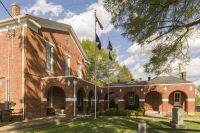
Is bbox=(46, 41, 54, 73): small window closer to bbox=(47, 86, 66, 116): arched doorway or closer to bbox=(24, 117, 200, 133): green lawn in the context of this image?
bbox=(47, 86, 66, 116): arched doorway

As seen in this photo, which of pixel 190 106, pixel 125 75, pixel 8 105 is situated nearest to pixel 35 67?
pixel 8 105

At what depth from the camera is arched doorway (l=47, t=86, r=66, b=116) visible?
1551 cm

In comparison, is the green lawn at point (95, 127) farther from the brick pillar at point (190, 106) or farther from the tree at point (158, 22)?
the brick pillar at point (190, 106)

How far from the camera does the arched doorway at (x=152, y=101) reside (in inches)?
933

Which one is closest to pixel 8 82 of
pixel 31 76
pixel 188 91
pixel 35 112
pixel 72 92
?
pixel 31 76

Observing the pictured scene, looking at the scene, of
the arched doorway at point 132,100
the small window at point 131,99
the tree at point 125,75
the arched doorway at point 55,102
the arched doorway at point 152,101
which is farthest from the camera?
the tree at point 125,75

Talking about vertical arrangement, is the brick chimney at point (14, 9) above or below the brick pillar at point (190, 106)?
above

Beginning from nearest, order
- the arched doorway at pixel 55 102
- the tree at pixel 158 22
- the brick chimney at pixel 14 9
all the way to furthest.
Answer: the tree at pixel 158 22
the brick chimney at pixel 14 9
the arched doorway at pixel 55 102

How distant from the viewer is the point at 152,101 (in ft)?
78.5

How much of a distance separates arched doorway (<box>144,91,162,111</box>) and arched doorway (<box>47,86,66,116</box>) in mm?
13553

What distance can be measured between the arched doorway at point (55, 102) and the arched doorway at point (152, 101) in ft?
44.5

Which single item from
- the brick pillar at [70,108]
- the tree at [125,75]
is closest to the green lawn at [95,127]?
the brick pillar at [70,108]

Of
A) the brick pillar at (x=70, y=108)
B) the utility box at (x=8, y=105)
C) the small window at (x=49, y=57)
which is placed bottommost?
the brick pillar at (x=70, y=108)

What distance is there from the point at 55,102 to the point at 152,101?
1532cm
